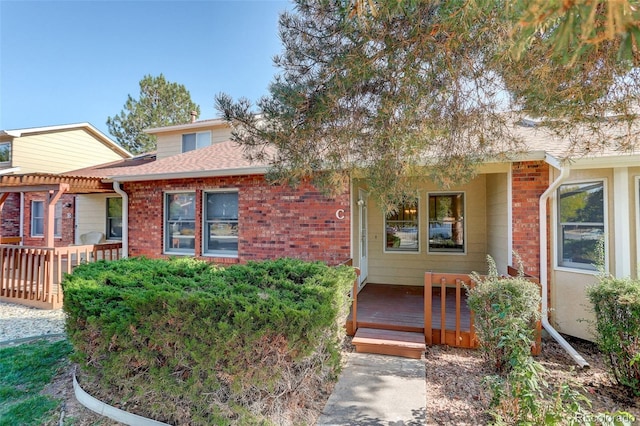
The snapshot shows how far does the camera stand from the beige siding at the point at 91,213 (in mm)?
11164

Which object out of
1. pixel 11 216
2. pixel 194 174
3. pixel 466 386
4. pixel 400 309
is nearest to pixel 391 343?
pixel 466 386

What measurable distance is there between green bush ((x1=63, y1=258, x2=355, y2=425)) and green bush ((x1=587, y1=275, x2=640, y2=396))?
10.0ft

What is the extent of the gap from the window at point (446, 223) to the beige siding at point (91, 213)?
10526 mm

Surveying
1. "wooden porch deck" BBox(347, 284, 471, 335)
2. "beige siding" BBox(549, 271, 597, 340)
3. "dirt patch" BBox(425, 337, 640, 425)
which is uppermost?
"beige siding" BBox(549, 271, 597, 340)

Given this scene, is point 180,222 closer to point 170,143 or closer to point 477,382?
point 170,143

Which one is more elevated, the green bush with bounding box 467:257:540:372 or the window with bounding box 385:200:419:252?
the window with bounding box 385:200:419:252

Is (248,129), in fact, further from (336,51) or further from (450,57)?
(450,57)

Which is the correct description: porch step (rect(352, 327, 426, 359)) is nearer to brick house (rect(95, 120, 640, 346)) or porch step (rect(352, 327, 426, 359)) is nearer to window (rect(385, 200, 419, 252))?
brick house (rect(95, 120, 640, 346))

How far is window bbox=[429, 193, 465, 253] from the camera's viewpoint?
794 centimetres

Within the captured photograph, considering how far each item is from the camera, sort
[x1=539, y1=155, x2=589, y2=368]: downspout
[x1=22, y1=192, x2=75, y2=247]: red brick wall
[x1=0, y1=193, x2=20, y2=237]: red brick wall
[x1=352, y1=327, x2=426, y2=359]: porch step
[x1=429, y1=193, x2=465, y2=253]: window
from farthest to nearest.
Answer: [x1=0, y1=193, x2=20, y2=237]: red brick wall → [x1=22, y1=192, x2=75, y2=247]: red brick wall → [x1=429, y1=193, x2=465, y2=253]: window → [x1=539, y1=155, x2=589, y2=368]: downspout → [x1=352, y1=327, x2=426, y2=359]: porch step

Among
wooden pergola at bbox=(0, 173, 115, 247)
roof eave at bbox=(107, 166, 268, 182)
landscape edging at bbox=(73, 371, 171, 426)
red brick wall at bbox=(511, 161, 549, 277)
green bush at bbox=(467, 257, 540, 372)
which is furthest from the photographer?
wooden pergola at bbox=(0, 173, 115, 247)

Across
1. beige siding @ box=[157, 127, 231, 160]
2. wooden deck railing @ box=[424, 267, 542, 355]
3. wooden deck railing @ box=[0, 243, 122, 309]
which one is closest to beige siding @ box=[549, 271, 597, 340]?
wooden deck railing @ box=[424, 267, 542, 355]

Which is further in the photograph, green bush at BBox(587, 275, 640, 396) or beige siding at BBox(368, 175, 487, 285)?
beige siding at BBox(368, 175, 487, 285)

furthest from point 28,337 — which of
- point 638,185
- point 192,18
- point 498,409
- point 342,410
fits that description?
point 638,185
